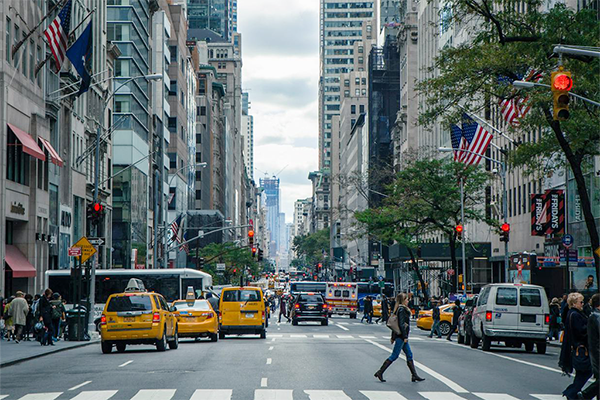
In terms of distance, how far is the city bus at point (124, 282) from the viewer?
5150cm

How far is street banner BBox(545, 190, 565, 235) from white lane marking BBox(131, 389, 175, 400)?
37625mm

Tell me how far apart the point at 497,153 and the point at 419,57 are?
39.3 m

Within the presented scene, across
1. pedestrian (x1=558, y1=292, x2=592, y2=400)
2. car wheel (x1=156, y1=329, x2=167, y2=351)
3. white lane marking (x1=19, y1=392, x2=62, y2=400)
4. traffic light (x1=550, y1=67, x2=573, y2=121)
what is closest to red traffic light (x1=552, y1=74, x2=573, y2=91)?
traffic light (x1=550, y1=67, x2=573, y2=121)

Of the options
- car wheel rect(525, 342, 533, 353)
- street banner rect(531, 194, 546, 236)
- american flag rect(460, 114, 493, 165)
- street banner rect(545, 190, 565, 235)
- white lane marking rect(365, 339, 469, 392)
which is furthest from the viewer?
street banner rect(531, 194, 546, 236)

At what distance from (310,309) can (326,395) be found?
3769 centimetres

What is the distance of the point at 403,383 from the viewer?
63.7ft

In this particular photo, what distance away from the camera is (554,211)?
169ft

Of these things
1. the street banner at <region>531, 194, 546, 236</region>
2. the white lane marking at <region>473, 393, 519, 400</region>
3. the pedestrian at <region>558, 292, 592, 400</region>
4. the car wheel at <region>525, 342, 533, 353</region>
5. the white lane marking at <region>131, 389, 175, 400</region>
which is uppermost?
the street banner at <region>531, 194, 546, 236</region>

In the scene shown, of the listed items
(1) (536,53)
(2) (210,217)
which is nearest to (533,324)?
(1) (536,53)

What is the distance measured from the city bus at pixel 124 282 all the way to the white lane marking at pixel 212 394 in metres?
35.4

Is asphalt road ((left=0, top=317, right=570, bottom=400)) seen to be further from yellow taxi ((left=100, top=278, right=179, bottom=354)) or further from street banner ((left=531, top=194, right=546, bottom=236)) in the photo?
street banner ((left=531, top=194, right=546, bottom=236))

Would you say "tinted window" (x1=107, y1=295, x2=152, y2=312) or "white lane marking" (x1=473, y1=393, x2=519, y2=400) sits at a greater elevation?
"tinted window" (x1=107, y1=295, x2=152, y2=312)

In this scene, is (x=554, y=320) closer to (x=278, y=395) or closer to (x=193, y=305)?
(x=193, y=305)

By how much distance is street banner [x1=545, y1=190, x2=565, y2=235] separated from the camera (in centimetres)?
5147
